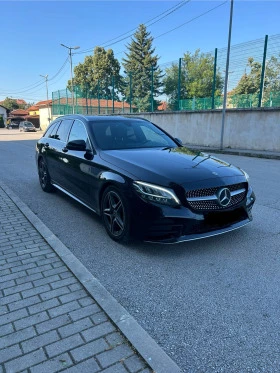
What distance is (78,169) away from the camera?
15.0 feet

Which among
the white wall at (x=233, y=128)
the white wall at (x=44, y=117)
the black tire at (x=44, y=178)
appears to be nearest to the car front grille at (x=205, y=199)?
the black tire at (x=44, y=178)

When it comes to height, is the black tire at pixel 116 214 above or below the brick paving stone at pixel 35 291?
above

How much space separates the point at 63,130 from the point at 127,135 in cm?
159

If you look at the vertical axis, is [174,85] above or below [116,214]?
above

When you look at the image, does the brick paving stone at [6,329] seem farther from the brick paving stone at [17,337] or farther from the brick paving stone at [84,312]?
the brick paving stone at [84,312]

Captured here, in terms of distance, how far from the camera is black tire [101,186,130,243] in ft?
11.4

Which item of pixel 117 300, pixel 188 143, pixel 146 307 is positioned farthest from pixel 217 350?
pixel 188 143

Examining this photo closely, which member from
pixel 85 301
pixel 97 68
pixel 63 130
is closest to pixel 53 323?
pixel 85 301

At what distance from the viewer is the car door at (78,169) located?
4277mm

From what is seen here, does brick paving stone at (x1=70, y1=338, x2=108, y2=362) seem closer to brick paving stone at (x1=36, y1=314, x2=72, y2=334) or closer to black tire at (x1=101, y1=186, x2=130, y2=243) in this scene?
brick paving stone at (x1=36, y1=314, x2=72, y2=334)

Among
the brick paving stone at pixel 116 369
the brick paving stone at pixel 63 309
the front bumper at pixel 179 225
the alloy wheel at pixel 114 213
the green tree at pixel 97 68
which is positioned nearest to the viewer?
the brick paving stone at pixel 116 369

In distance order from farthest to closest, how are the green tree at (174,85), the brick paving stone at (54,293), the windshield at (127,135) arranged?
the green tree at (174,85) < the windshield at (127,135) < the brick paving stone at (54,293)

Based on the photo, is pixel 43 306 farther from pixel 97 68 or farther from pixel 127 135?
pixel 97 68

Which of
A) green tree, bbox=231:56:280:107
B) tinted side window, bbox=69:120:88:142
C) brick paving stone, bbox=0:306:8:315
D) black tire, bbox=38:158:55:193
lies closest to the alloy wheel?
tinted side window, bbox=69:120:88:142
